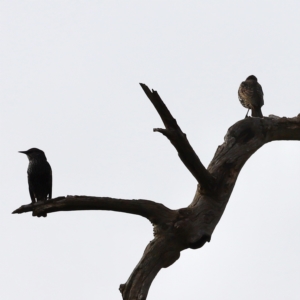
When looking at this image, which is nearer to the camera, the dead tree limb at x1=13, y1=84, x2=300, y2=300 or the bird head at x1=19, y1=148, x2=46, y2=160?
the dead tree limb at x1=13, y1=84, x2=300, y2=300

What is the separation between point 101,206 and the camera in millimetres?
6852

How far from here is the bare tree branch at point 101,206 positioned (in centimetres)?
680

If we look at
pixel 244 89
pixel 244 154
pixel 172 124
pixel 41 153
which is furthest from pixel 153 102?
pixel 244 89

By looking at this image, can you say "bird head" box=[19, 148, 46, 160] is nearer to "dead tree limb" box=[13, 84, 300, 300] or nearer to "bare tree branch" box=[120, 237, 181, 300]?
"dead tree limb" box=[13, 84, 300, 300]

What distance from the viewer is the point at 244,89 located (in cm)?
1365

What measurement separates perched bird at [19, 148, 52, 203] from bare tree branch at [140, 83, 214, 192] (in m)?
3.49

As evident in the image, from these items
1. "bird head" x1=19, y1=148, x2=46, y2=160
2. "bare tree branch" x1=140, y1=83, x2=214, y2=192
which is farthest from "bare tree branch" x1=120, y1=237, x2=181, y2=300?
"bird head" x1=19, y1=148, x2=46, y2=160

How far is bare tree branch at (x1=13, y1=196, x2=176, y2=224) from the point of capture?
6.80 meters

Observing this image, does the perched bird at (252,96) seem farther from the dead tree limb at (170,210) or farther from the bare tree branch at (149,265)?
the bare tree branch at (149,265)

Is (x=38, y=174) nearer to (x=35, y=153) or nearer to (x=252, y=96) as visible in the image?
(x=35, y=153)

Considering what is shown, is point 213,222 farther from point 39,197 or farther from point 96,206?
point 39,197

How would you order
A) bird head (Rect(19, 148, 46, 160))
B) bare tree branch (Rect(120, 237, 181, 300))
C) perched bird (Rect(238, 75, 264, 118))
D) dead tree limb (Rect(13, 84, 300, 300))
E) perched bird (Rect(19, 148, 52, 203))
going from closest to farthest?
bare tree branch (Rect(120, 237, 181, 300)), dead tree limb (Rect(13, 84, 300, 300)), perched bird (Rect(19, 148, 52, 203)), bird head (Rect(19, 148, 46, 160)), perched bird (Rect(238, 75, 264, 118))

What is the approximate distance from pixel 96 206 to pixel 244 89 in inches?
289

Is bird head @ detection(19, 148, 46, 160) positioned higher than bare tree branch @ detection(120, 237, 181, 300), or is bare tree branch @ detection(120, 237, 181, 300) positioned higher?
bird head @ detection(19, 148, 46, 160)
